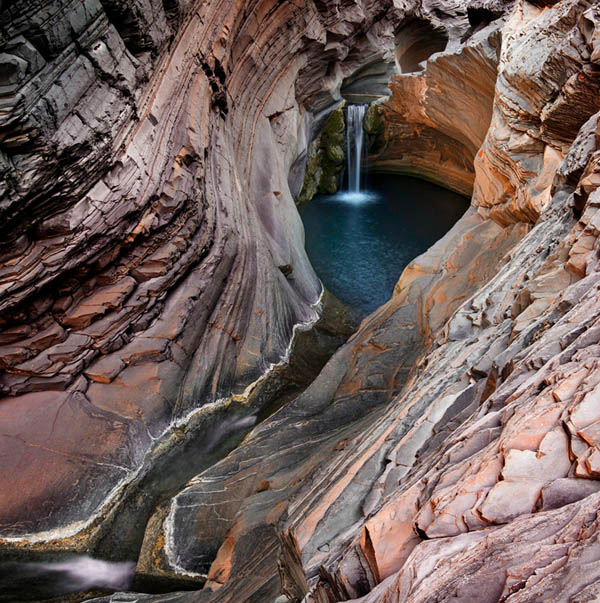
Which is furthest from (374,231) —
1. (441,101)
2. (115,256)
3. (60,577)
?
(60,577)

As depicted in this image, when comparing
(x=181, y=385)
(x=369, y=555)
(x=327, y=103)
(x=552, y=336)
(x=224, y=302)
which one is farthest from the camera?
(x=327, y=103)

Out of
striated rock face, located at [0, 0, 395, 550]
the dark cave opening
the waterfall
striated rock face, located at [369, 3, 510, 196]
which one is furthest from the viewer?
the dark cave opening

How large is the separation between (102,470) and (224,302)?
3.24 m

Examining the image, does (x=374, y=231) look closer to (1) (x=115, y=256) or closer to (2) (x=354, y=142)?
(2) (x=354, y=142)

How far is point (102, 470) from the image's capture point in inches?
254

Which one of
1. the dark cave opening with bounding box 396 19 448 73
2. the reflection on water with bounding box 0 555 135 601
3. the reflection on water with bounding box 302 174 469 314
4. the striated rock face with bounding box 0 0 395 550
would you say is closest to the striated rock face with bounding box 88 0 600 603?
the reflection on water with bounding box 0 555 135 601

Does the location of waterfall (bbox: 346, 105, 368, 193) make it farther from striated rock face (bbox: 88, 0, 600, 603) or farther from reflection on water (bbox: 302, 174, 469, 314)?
striated rock face (bbox: 88, 0, 600, 603)

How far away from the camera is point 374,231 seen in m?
14.9

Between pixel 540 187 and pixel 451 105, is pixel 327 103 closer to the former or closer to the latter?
pixel 451 105

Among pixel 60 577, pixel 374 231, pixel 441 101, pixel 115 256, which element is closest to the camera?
pixel 60 577

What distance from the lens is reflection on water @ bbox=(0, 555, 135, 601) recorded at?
5340mm

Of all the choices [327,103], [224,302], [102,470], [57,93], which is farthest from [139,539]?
[327,103]

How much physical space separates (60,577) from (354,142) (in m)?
16.0

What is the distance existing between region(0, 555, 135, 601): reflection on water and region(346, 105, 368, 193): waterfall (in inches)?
605
